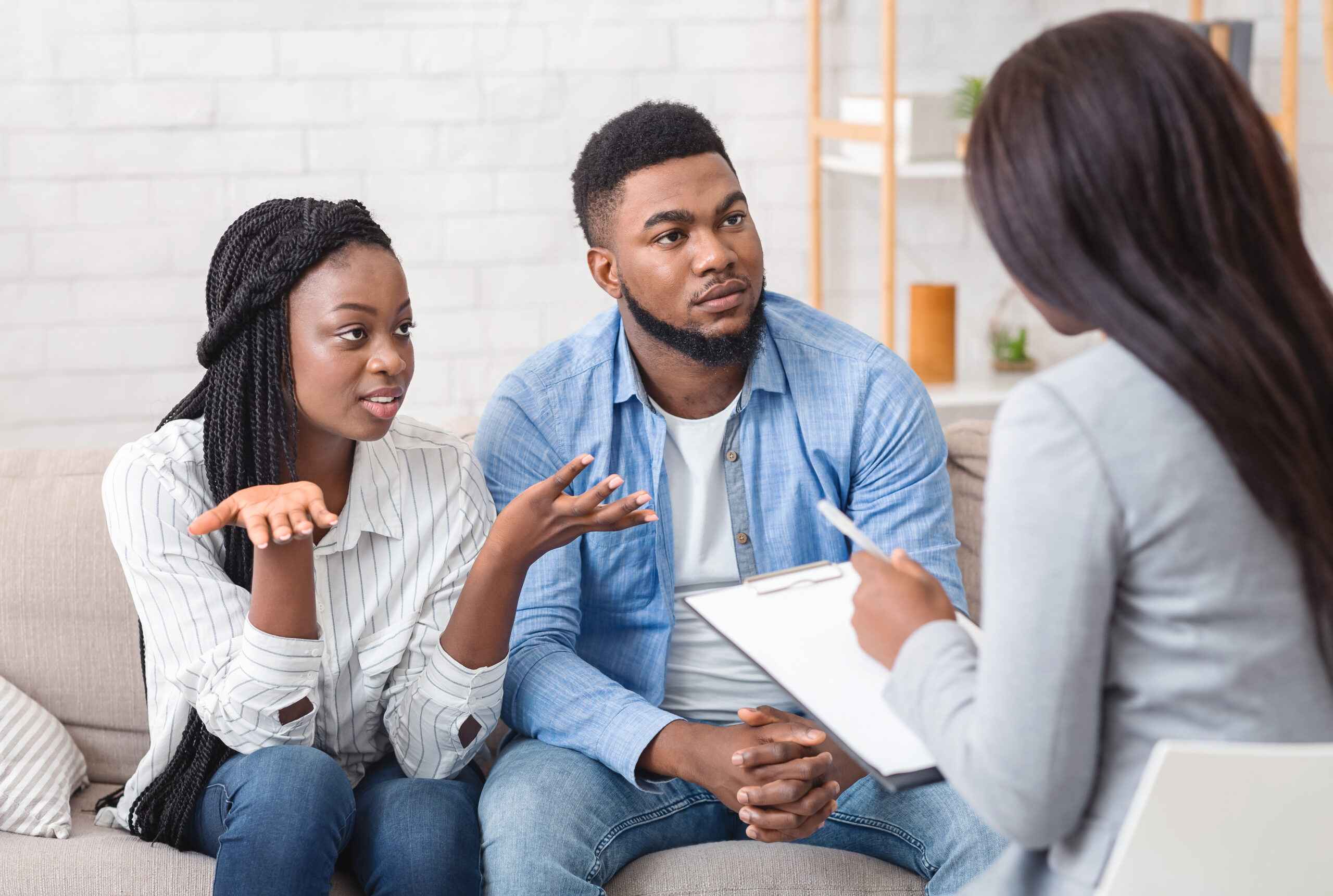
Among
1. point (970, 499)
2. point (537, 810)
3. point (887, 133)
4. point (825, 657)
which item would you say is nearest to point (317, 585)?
point (537, 810)

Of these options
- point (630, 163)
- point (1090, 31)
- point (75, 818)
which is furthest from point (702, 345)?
point (75, 818)

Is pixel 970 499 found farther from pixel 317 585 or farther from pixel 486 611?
pixel 317 585

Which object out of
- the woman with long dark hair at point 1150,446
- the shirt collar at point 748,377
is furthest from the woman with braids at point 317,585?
the woman with long dark hair at point 1150,446

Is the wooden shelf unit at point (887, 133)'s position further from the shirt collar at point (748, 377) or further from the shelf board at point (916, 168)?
the shirt collar at point (748, 377)

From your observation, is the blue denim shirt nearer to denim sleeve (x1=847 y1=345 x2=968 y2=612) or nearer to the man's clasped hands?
denim sleeve (x1=847 y1=345 x2=968 y2=612)

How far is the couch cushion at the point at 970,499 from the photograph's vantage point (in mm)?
1836

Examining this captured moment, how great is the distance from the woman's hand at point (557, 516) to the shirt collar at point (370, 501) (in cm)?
19

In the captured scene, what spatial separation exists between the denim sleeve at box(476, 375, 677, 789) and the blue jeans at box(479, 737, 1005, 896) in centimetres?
4

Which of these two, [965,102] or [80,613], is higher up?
[965,102]

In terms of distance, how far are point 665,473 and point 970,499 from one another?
500 millimetres

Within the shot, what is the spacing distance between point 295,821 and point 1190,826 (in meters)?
0.87

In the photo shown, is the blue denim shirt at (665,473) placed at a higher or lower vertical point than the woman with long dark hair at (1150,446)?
lower

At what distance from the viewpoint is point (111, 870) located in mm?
1392

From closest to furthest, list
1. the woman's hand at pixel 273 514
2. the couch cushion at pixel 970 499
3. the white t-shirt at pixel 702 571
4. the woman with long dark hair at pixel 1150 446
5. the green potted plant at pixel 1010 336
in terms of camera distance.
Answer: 1. the woman with long dark hair at pixel 1150 446
2. the woman's hand at pixel 273 514
3. the white t-shirt at pixel 702 571
4. the couch cushion at pixel 970 499
5. the green potted plant at pixel 1010 336
